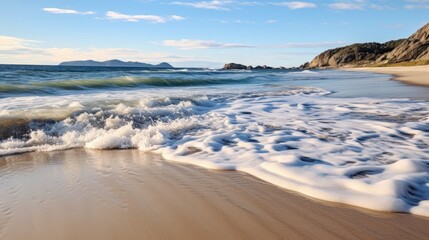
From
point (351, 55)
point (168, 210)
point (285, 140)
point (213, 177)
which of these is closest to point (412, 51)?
point (351, 55)

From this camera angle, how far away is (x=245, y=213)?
287 cm

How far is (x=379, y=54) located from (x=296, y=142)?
9623 centimetres

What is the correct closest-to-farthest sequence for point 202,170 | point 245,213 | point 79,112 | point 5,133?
point 245,213, point 202,170, point 5,133, point 79,112

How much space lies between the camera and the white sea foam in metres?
3.39

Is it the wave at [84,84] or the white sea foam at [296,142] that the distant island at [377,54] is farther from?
the white sea foam at [296,142]

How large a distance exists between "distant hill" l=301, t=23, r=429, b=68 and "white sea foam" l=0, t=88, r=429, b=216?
2417 inches

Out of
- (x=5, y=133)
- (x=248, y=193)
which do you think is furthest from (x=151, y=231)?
(x=5, y=133)

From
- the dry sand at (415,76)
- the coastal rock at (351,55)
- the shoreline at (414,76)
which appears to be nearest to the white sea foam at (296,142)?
the shoreline at (414,76)

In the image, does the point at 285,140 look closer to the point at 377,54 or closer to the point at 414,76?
the point at 414,76

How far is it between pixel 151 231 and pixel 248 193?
3.64 feet

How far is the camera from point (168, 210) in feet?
9.71

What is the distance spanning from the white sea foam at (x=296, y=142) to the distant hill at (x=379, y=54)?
201 ft

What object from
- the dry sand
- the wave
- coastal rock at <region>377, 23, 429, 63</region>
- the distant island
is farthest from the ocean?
coastal rock at <region>377, 23, 429, 63</region>

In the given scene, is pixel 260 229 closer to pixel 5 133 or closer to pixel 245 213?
pixel 245 213
